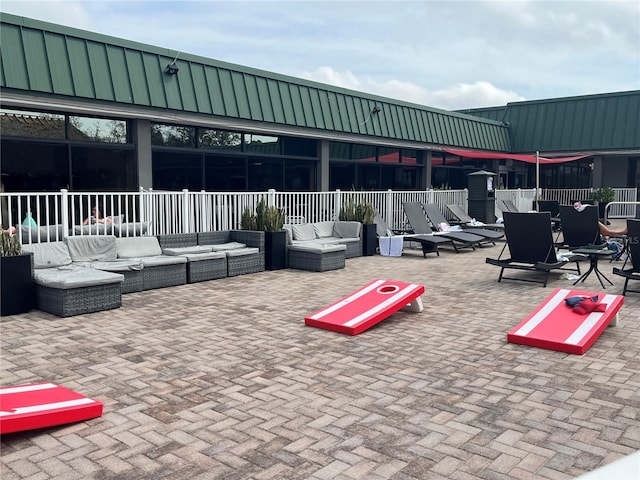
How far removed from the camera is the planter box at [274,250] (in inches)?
391

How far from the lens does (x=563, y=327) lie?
17.5 ft

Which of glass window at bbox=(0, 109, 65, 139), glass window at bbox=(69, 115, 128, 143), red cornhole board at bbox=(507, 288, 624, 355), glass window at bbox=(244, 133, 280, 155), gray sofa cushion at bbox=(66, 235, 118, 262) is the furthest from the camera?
glass window at bbox=(244, 133, 280, 155)

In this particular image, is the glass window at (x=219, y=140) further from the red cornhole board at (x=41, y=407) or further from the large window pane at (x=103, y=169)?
the red cornhole board at (x=41, y=407)

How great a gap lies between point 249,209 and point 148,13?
3.84m

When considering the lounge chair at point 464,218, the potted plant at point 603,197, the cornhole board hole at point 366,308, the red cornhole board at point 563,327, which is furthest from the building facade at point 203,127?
the red cornhole board at point 563,327

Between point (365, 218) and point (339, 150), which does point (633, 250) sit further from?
point (339, 150)

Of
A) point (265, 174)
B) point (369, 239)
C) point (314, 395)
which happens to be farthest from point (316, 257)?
point (314, 395)

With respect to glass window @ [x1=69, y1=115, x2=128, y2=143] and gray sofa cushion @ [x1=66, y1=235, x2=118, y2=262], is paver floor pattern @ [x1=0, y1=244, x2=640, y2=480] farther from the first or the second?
glass window @ [x1=69, y1=115, x2=128, y2=143]

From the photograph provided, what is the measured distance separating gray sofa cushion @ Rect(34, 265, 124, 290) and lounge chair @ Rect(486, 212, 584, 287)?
554 centimetres

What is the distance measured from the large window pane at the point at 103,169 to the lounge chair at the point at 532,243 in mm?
7518

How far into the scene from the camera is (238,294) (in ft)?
25.2

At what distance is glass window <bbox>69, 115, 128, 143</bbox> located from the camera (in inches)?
417

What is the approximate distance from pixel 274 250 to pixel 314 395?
617cm

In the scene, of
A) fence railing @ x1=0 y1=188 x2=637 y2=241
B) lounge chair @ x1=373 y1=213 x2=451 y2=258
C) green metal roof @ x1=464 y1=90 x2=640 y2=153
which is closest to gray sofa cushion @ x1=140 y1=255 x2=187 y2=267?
fence railing @ x1=0 y1=188 x2=637 y2=241
